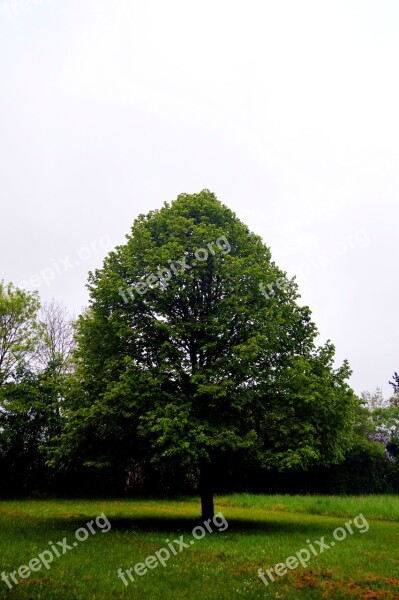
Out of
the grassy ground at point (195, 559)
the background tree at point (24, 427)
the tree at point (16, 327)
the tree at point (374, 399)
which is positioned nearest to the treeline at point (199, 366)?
the grassy ground at point (195, 559)

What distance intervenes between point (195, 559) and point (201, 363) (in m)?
9.09

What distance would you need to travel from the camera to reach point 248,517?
27.8 metres

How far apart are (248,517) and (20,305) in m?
30.8

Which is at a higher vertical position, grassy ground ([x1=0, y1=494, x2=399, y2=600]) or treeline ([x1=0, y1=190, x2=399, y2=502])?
treeline ([x1=0, y1=190, x2=399, y2=502])

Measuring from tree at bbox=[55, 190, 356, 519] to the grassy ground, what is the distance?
2.97 metres

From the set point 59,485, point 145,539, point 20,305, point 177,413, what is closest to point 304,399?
point 177,413

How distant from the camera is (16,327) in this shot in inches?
1863

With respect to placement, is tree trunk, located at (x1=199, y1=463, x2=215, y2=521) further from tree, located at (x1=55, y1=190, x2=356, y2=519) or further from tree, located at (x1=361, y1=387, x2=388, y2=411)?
tree, located at (x1=361, y1=387, x2=388, y2=411)

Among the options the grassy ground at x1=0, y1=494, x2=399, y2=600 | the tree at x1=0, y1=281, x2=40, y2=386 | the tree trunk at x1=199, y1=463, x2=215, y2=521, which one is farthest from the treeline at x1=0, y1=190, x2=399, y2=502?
the tree at x1=0, y1=281, x2=40, y2=386

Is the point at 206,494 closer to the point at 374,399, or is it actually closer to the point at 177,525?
the point at 177,525

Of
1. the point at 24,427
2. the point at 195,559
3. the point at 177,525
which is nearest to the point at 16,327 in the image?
the point at 24,427

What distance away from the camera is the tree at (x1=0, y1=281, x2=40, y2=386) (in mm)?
46031

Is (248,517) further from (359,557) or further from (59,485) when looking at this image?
(59,485)

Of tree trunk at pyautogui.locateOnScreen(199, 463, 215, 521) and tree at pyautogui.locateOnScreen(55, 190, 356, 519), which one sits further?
tree trunk at pyautogui.locateOnScreen(199, 463, 215, 521)
